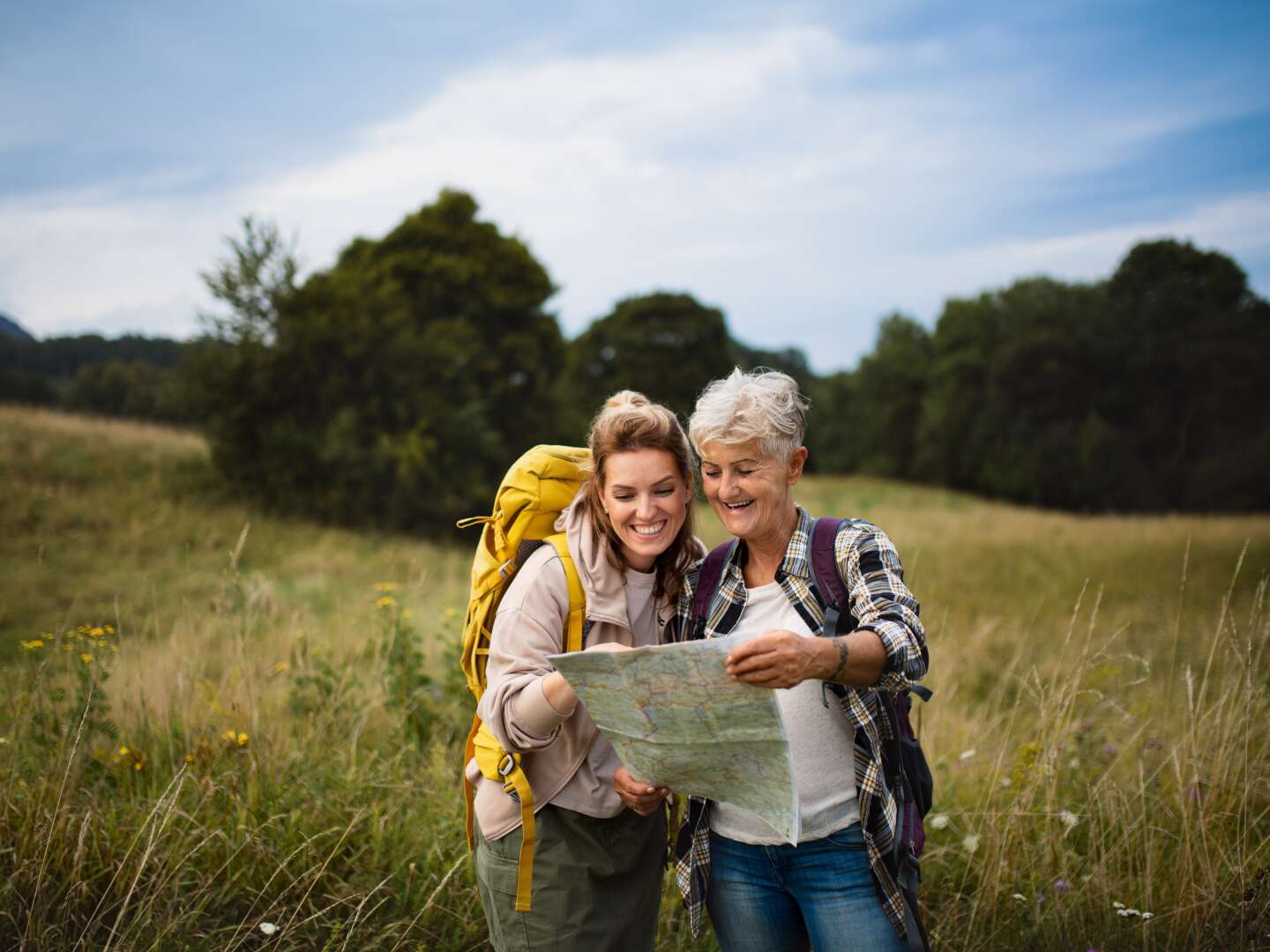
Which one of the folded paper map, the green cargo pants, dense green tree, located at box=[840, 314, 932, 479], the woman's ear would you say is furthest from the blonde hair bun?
dense green tree, located at box=[840, 314, 932, 479]

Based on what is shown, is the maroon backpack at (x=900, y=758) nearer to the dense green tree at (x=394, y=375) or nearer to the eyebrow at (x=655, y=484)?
the eyebrow at (x=655, y=484)

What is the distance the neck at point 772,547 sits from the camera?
2143 millimetres

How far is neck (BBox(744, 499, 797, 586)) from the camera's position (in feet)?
7.03

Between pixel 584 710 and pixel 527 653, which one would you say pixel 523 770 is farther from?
pixel 527 653

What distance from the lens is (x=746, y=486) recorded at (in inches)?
81.1

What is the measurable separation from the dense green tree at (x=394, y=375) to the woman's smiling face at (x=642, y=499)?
588 inches

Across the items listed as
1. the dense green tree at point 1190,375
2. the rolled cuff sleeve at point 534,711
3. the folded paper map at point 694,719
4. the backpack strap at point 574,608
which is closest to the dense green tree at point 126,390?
the backpack strap at point 574,608

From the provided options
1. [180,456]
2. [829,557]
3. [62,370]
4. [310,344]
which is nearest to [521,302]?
[310,344]

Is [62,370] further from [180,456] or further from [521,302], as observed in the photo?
[521,302]

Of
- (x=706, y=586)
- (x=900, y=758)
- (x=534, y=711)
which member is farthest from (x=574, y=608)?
(x=900, y=758)

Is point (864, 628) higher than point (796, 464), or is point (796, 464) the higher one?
point (796, 464)

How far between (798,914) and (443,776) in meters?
1.97

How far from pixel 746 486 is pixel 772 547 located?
0.21m

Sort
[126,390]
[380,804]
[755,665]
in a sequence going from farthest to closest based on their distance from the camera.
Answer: [126,390] → [380,804] → [755,665]
